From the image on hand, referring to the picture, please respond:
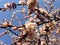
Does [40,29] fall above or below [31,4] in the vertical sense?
below

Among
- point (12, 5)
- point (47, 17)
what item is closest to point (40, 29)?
point (47, 17)

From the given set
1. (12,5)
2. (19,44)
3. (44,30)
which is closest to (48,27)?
(44,30)

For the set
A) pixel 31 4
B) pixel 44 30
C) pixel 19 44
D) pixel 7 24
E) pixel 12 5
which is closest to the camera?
pixel 31 4

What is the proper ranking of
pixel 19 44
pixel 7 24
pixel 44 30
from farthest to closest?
pixel 44 30 → pixel 7 24 → pixel 19 44

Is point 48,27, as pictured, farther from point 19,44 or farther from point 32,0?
point 32,0

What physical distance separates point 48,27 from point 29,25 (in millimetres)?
705

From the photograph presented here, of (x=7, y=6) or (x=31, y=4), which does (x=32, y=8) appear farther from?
(x=7, y=6)

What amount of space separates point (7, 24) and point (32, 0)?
0.47m

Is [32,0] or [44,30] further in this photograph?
[44,30]

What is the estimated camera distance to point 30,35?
1.30 meters

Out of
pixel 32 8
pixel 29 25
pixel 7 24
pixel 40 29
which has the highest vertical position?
pixel 32 8

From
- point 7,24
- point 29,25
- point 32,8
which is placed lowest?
point 7,24

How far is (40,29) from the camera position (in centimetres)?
198

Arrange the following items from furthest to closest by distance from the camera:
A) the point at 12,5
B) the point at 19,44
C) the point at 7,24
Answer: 1. the point at 12,5
2. the point at 7,24
3. the point at 19,44
